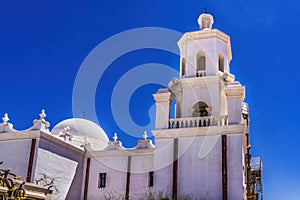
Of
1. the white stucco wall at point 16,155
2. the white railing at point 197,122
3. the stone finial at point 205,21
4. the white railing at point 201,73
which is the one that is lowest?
the white stucco wall at point 16,155

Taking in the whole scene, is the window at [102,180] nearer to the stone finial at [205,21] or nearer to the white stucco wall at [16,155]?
the white stucco wall at [16,155]

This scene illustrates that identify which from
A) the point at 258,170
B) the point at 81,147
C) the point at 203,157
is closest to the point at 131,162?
the point at 81,147

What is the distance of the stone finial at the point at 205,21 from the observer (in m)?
28.1

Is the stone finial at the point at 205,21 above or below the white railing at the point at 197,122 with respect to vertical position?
above

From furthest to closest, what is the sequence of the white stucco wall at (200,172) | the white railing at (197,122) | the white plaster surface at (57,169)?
the white plaster surface at (57,169) < the white railing at (197,122) < the white stucco wall at (200,172)

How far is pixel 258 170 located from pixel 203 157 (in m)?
14.0

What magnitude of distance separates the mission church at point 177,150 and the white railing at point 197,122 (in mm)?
54

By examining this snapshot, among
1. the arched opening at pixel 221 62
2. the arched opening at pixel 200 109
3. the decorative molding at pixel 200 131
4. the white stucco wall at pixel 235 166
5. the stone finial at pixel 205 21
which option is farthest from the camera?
the stone finial at pixel 205 21

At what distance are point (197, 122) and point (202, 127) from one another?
27.5 inches

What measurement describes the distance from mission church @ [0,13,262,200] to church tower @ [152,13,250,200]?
5 cm

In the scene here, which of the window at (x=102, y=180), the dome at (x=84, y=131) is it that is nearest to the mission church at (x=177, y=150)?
the window at (x=102, y=180)

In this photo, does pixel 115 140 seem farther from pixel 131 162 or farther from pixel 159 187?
pixel 159 187

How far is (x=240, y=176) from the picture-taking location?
21938mm

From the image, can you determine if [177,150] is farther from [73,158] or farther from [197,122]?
[73,158]
